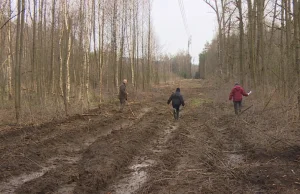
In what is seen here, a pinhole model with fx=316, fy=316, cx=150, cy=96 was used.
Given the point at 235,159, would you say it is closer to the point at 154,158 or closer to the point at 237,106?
the point at 154,158

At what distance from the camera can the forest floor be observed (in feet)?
20.9

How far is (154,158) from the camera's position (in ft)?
29.4

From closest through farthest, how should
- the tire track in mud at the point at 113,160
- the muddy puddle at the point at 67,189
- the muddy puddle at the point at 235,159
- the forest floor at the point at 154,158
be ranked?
the muddy puddle at the point at 67,189, the forest floor at the point at 154,158, the tire track in mud at the point at 113,160, the muddy puddle at the point at 235,159

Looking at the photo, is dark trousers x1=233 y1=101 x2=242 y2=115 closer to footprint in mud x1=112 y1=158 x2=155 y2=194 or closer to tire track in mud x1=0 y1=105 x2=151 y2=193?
tire track in mud x1=0 y1=105 x2=151 y2=193

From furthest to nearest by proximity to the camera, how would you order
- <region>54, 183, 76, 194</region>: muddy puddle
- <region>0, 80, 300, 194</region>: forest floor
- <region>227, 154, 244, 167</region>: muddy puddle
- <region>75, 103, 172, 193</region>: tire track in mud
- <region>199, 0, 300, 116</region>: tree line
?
<region>199, 0, 300, 116</region>: tree line → <region>227, 154, 244, 167</region>: muddy puddle → <region>75, 103, 172, 193</region>: tire track in mud → <region>0, 80, 300, 194</region>: forest floor → <region>54, 183, 76, 194</region>: muddy puddle

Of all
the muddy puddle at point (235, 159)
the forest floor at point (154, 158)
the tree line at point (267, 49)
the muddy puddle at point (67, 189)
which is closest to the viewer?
the muddy puddle at point (67, 189)

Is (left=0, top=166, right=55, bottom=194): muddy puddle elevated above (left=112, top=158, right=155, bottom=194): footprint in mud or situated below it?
above

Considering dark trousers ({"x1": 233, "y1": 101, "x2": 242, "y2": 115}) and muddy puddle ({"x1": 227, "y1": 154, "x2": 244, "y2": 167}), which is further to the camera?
dark trousers ({"x1": 233, "y1": 101, "x2": 242, "y2": 115})

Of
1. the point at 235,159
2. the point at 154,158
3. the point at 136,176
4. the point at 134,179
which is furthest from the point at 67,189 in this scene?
the point at 235,159

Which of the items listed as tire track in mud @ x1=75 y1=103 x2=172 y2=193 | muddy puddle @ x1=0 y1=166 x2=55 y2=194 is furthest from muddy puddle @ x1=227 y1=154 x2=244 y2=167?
muddy puddle @ x1=0 y1=166 x2=55 y2=194

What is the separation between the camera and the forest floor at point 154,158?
251 inches

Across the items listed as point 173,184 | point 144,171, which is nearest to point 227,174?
point 173,184

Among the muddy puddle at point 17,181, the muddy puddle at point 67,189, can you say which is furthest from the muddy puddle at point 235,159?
the muddy puddle at point 17,181

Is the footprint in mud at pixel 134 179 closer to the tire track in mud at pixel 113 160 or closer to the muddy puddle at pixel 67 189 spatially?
the tire track in mud at pixel 113 160
